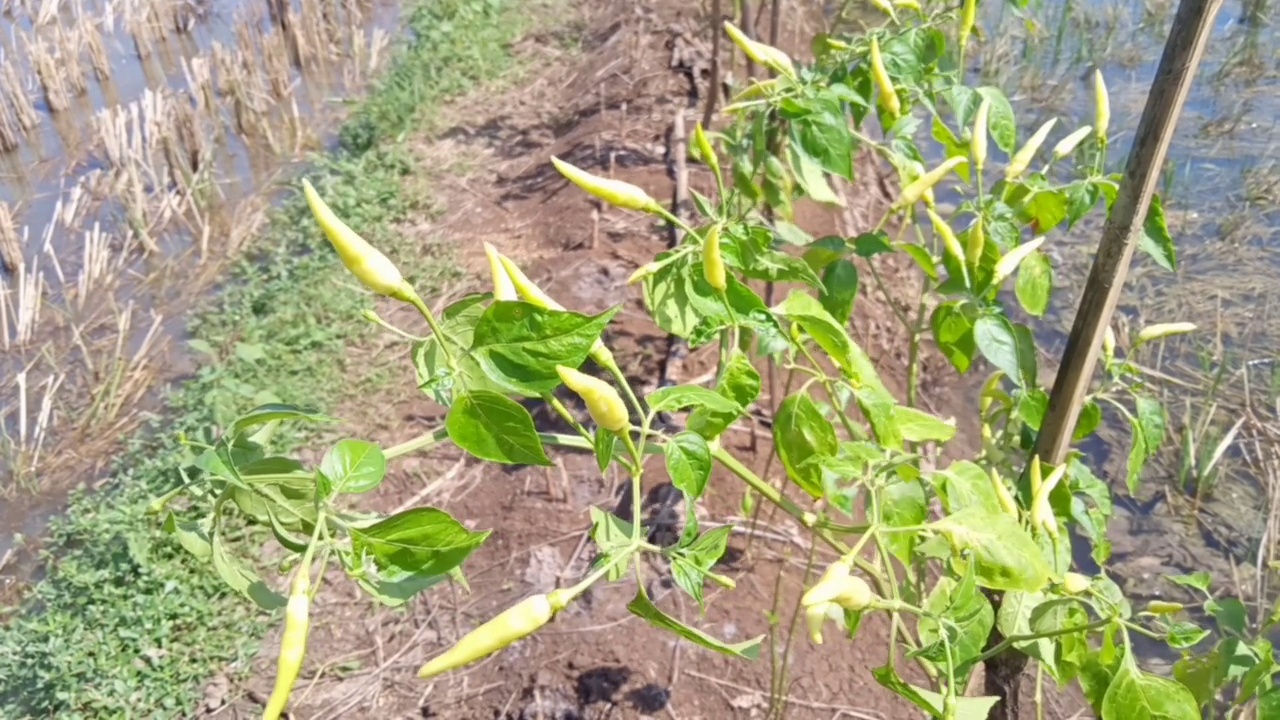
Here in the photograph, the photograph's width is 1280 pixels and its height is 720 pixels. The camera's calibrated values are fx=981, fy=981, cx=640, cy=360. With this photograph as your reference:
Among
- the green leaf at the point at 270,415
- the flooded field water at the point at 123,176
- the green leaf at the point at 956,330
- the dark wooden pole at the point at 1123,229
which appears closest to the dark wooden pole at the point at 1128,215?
the dark wooden pole at the point at 1123,229

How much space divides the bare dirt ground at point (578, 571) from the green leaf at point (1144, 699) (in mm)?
689

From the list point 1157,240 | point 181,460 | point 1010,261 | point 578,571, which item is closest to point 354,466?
point 1010,261

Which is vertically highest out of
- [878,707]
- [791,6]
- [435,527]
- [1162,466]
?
[435,527]

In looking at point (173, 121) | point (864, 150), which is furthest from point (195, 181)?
point (864, 150)

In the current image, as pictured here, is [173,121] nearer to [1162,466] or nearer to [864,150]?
[864,150]

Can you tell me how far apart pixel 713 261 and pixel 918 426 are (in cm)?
34

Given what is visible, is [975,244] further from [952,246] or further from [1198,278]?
[1198,278]

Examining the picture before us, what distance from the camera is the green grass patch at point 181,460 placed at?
2494mm

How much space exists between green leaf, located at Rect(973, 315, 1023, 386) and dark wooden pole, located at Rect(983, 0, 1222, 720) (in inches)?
3.1

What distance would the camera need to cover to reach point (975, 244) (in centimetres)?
119

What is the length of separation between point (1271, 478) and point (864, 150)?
88.6 inches

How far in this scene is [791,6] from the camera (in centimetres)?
612

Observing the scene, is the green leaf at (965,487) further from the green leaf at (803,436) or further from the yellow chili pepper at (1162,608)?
the yellow chili pepper at (1162,608)

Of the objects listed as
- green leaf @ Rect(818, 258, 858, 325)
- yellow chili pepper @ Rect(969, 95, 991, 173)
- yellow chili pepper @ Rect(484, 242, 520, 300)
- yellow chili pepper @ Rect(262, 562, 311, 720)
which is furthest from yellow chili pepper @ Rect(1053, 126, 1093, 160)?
yellow chili pepper @ Rect(262, 562, 311, 720)
